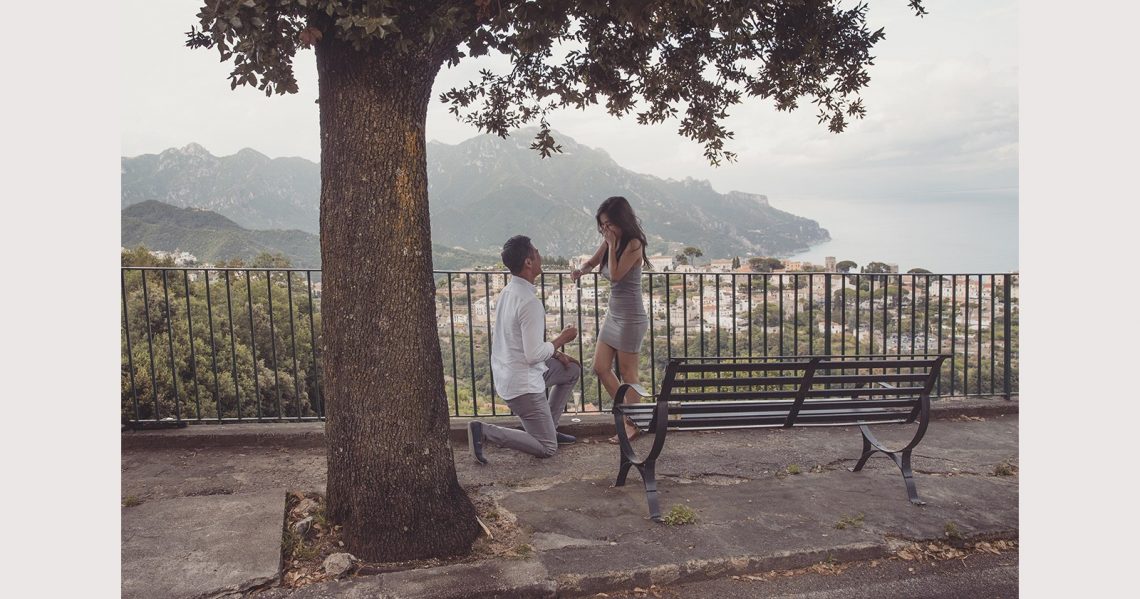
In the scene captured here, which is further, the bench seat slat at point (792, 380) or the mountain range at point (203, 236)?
the mountain range at point (203, 236)

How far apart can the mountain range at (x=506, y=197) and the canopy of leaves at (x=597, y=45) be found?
8142 mm

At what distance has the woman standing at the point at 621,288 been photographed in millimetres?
5848

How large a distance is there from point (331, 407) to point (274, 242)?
1225cm

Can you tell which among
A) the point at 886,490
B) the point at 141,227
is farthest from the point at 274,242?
the point at 886,490

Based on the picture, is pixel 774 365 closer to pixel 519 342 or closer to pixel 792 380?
pixel 792 380

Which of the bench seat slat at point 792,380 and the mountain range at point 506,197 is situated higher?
the mountain range at point 506,197

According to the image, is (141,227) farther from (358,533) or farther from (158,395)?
(358,533)

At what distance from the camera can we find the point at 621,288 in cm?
596

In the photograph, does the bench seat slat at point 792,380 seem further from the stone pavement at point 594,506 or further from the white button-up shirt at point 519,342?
the white button-up shirt at point 519,342

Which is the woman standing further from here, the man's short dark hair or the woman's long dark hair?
the man's short dark hair

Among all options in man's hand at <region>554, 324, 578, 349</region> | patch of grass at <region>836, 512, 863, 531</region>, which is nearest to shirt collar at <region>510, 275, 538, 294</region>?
man's hand at <region>554, 324, 578, 349</region>

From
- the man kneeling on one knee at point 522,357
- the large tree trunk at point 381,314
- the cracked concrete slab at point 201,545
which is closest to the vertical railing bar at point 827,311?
the man kneeling on one knee at point 522,357

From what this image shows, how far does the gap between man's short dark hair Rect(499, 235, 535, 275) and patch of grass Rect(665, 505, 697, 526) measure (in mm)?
1968

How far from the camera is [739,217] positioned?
2269 cm
